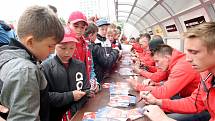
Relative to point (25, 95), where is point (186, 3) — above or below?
above

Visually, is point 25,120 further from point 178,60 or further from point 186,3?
point 186,3

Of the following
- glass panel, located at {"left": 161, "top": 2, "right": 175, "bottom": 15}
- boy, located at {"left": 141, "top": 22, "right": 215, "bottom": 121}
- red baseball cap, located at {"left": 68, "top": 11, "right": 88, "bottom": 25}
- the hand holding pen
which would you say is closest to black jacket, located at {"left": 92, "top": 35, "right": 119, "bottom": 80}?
red baseball cap, located at {"left": 68, "top": 11, "right": 88, "bottom": 25}

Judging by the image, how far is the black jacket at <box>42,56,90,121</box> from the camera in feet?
7.53

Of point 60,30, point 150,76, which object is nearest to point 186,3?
point 150,76

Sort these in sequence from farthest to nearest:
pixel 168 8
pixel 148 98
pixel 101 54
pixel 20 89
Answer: pixel 168 8
pixel 101 54
pixel 148 98
pixel 20 89

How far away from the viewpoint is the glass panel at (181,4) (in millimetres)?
8262

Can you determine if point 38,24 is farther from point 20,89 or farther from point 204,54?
point 204,54

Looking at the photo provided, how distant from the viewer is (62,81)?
94.3 inches

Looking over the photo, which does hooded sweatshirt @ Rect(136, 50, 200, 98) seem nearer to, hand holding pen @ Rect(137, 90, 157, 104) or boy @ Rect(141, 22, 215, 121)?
hand holding pen @ Rect(137, 90, 157, 104)

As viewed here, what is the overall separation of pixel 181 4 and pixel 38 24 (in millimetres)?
9091

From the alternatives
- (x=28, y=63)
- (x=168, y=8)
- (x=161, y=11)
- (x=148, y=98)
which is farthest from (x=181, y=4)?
(x=28, y=63)

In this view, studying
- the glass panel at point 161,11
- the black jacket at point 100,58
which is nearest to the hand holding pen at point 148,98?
the black jacket at point 100,58

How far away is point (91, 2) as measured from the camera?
667 cm

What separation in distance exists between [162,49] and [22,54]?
240 centimetres
